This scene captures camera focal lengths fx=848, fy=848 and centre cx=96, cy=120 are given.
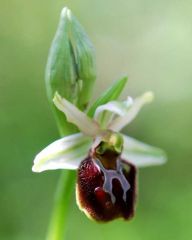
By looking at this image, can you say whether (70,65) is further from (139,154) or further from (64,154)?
(139,154)

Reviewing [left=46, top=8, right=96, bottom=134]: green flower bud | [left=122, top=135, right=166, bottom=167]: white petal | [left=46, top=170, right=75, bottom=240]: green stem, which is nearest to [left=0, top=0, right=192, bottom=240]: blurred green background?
[left=122, top=135, right=166, bottom=167]: white petal

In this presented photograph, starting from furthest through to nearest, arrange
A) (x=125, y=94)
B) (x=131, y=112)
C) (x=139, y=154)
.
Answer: (x=125, y=94), (x=139, y=154), (x=131, y=112)

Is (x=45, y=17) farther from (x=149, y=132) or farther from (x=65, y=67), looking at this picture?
(x=65, y=67)

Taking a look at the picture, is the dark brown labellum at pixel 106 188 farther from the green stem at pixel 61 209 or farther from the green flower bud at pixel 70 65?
the green flower bud at pixel 70 65

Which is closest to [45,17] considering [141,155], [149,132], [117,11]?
[117,11]

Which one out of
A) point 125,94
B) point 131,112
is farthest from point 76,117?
point 125,94

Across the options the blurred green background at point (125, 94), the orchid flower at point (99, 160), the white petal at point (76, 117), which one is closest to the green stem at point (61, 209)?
the orchid flower at point (99, 160)
